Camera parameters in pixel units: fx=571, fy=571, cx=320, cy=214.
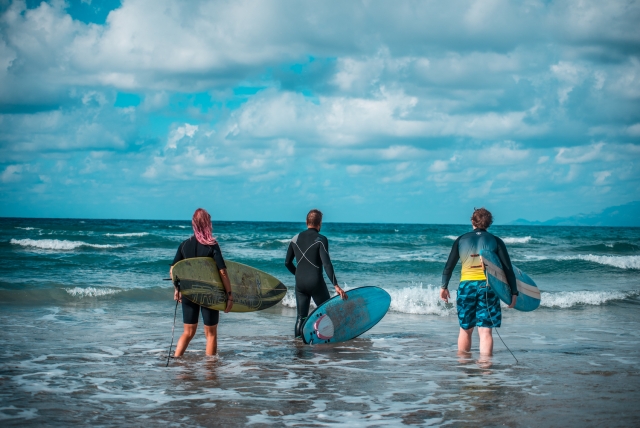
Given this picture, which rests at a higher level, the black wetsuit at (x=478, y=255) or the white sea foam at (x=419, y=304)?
the black wetsuit at (x=478, y=255)

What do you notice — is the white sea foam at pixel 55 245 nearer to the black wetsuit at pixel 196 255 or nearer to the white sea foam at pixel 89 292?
the white sea foam at pixel 89 292

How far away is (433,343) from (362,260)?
1475 centimetres

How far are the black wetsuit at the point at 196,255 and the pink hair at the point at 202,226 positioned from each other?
0.07 m

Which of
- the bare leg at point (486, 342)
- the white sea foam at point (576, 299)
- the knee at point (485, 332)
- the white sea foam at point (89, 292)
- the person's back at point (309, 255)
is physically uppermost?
the person's back at point (309, 255)

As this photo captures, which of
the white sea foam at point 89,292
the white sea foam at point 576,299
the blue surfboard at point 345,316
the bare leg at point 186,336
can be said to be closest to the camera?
the bare leg at point 186,336

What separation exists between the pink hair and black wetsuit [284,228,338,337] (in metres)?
1.33

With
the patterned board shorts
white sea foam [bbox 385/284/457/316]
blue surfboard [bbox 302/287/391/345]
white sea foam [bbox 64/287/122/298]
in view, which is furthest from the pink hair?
white sea foam [bbox 64/287/122/298]

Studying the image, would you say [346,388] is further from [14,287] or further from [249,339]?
[14,287]

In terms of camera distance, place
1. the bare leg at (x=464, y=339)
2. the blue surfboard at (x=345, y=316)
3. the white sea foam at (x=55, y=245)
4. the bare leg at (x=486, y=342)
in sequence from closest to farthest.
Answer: the bare leg at (x=486, y=342)
the bare leg at (x=464, y=339)
the blue surfboard at (x=345, y=316)
the white sea foam at (x=55, y=245)

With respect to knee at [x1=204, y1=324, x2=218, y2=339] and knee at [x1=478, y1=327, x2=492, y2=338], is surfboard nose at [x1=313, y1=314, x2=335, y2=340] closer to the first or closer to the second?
knee at [x1=204, y1=324, x2=218, y2=339]

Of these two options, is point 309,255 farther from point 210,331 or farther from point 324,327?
point 210,331

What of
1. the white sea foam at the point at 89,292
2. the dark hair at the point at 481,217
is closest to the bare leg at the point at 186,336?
the dark hair at the point at 481,217

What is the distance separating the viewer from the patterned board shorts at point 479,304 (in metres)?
5.95

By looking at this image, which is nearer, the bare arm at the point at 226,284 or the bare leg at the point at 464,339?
the bare arm at the point at 226,284
